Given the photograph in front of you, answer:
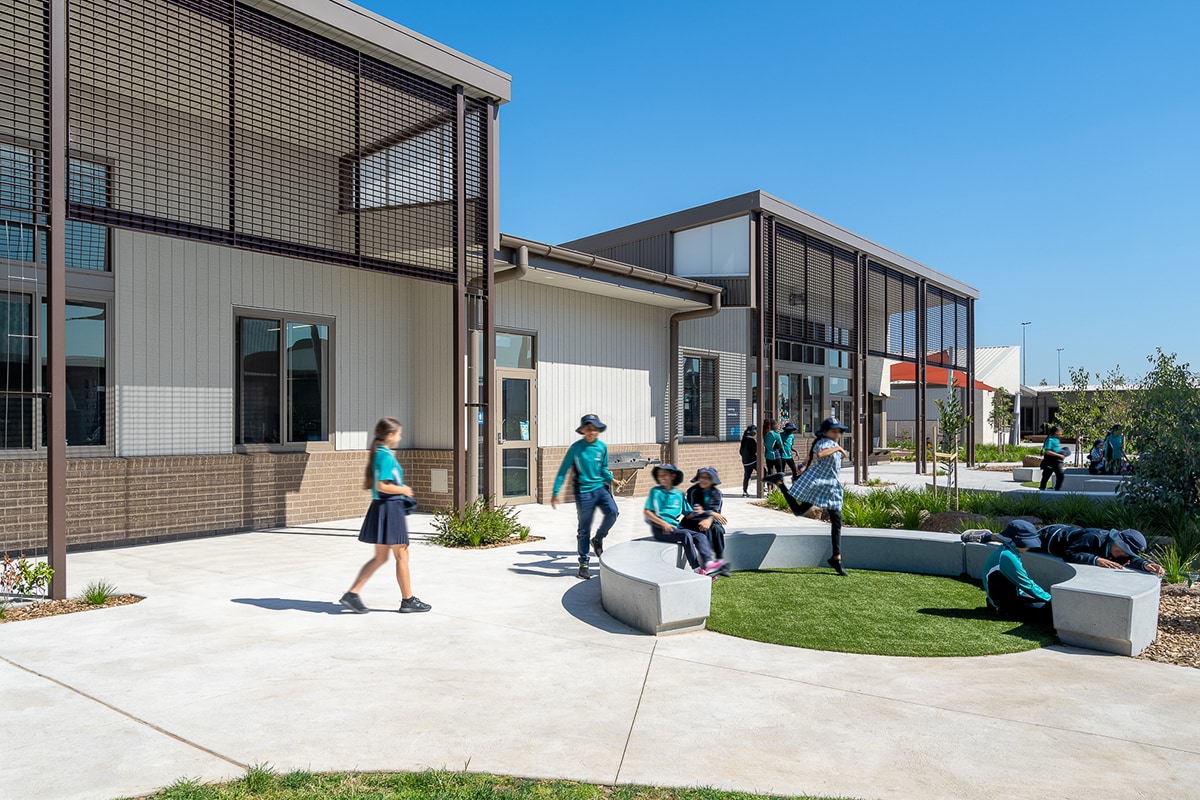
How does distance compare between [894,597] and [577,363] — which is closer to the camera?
[894,597]

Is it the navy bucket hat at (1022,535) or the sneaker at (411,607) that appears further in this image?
the navy bucket hat at (1022,535)

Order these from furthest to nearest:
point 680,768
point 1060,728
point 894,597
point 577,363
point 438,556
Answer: point 577,363, point 438,556, point 894,597, point 1060,728, point 680,768

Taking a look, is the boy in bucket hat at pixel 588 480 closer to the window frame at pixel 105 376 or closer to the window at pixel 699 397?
the window frame at pixel 105 376

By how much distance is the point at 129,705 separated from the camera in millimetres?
4590

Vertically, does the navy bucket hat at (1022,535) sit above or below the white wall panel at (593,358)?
below

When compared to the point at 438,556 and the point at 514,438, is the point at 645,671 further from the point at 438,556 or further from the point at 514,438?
the point at 514,438

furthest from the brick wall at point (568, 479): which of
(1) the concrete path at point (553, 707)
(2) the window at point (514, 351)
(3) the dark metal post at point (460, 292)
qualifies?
(1) the concrete path at point (553, 707)

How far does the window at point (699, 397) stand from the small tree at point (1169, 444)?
917 centimetres

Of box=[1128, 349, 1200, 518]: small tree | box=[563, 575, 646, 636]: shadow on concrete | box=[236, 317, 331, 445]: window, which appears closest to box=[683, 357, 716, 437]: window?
box=[236, 317, 331, 445]: window

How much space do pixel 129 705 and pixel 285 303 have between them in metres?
8.35

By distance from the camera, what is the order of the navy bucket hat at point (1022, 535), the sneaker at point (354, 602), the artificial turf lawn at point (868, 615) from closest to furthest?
the artificial turf lawn at point (868, 615) → the sneaker at point (354, 602) → the navy bucket hat at point (1022, 535)

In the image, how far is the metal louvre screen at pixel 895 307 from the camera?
910 inches

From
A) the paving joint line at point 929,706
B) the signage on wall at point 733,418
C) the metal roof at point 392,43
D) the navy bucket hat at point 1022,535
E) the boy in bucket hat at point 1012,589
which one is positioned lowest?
the paving joint line at point 929,706

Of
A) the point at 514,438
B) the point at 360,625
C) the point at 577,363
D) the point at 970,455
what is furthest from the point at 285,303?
the point at 970,455
